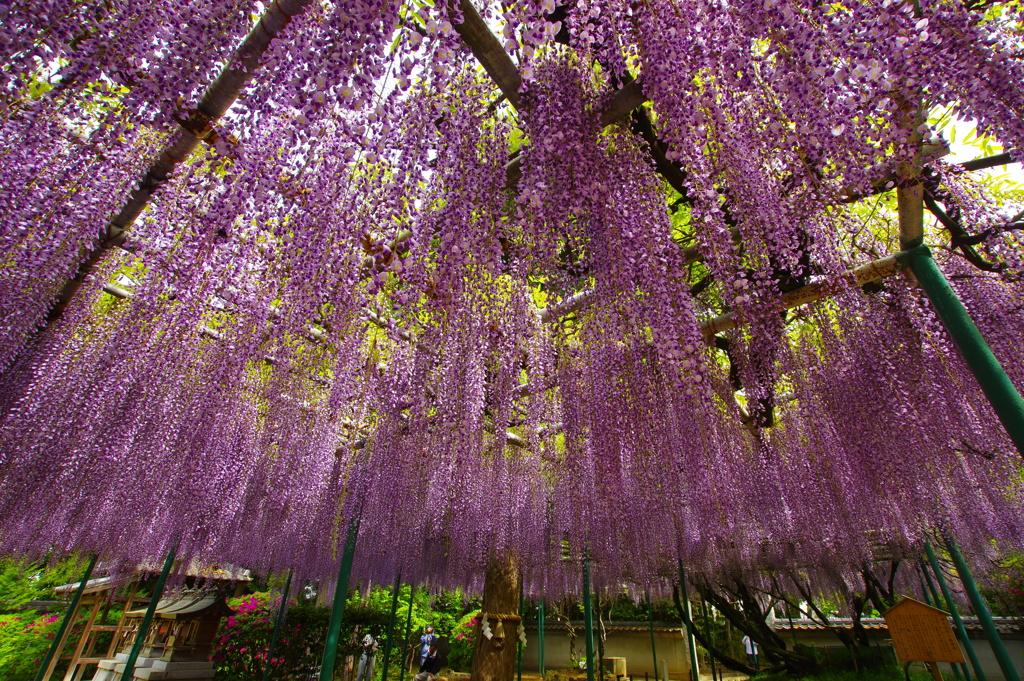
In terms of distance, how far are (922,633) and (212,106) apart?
7882 millimetres

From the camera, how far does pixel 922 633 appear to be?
5168 millimetres

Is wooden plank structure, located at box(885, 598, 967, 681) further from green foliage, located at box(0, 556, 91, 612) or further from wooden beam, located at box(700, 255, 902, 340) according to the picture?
green foliage, located at box(0, 556, 91, 612)

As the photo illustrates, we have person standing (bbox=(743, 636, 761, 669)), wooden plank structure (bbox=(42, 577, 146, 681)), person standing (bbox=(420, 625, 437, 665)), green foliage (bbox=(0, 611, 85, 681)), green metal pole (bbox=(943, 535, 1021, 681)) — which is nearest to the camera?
green metal pole (bbox=(943, 535, 1021, 681))

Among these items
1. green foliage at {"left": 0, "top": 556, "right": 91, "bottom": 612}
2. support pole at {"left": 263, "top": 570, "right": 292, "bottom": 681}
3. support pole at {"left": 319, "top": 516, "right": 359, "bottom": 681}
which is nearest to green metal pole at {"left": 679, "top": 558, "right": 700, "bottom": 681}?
support pole at {"left": 319, "top": 516, "right": 359, "bottom": 681}

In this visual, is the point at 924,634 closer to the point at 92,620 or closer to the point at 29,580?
the point at 92,620

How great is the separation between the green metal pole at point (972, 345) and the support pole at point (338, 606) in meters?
5.68

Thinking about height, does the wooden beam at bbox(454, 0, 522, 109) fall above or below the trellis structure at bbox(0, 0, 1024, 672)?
above

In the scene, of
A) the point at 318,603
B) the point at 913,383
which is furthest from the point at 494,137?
the point at 318,603

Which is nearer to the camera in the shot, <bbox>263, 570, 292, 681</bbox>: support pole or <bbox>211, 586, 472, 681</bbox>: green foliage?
<bbox>263, 570, 292, 681</bbox>: support pole

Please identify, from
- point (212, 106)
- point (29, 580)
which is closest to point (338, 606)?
point (212, 106)

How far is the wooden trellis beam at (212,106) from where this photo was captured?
7.60ft

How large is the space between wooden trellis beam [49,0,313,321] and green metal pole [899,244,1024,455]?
12.7ft

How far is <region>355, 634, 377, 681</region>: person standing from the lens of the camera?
10.5m

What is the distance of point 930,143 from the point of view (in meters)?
2.90
